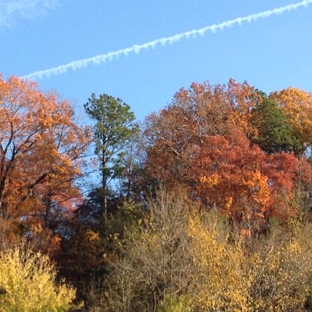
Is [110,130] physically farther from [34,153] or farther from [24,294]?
[24,294]

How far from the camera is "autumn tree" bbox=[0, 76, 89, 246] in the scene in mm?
30016

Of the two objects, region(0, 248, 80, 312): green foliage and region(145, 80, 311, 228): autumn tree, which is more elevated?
region(145, 80, 311, 228): autumn tree

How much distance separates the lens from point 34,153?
30.3 m

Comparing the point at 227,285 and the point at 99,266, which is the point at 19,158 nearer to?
the point at 99,266

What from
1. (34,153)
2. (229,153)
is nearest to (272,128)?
(229,153)

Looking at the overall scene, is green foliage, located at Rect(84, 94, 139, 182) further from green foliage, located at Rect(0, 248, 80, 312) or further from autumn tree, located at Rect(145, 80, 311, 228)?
green foliage, located at Rect(0, 248, 80, 312)

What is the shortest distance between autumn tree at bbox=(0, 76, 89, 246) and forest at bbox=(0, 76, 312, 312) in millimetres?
60

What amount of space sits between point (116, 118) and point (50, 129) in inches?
148

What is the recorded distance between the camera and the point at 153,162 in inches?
1225

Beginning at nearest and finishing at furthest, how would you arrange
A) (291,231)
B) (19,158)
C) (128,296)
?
(128,296)
(291,231)
(19,158)

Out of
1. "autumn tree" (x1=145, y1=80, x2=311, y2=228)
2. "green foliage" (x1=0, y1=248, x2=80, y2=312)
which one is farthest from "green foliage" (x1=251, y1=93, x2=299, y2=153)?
"green foliage" (x1=0, y1=248, x2=80, y2=312)

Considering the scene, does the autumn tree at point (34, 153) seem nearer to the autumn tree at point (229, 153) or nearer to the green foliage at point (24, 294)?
the autumn tree at point (229, 153)

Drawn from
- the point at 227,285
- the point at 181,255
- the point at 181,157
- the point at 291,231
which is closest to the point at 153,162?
the point at 181,157

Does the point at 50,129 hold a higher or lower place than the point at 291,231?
higher
